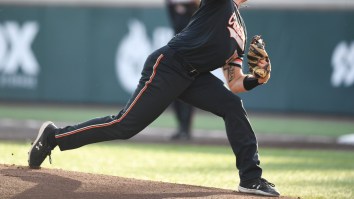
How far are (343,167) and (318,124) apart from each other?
6202 millimetres

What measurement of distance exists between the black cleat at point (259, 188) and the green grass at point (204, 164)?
0.49 m

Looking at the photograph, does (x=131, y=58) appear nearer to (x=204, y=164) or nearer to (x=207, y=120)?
(x=207, y=120)

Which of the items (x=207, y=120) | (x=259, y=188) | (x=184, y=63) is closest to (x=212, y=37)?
(x=184, y=63)

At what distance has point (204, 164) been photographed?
29.8 ft

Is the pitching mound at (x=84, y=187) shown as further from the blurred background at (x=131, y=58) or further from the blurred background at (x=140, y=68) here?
the blurred background at (x=131, y=58)

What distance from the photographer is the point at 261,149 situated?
1095 cm

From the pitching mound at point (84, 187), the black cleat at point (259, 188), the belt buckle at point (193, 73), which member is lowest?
the pitching mound at point (84, 187)

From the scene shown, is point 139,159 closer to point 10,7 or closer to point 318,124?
point 318,124

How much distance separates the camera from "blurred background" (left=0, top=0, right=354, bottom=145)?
51.2 ft

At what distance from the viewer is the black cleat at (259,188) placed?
6383 millimetres

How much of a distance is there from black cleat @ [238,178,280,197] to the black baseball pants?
0.05 m

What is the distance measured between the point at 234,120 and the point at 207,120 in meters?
9.63

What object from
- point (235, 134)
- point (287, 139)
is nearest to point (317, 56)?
point (287, 139)

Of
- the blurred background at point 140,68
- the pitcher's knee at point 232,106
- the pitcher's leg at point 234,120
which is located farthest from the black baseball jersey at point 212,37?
the blurred background at point 140,68
